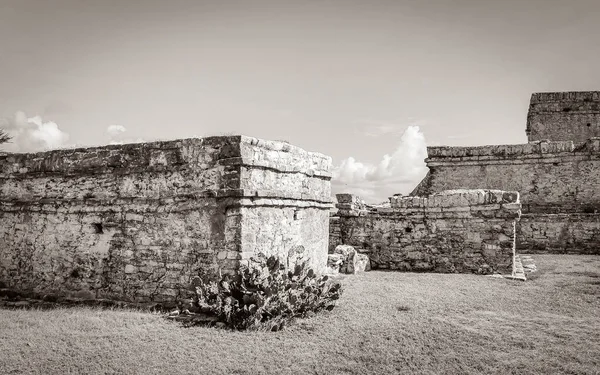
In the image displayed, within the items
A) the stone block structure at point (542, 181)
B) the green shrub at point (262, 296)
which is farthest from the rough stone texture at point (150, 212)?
the stone block structure at point (542, 181)

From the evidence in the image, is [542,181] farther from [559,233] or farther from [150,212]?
[150,212]

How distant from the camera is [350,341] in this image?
17.6ft

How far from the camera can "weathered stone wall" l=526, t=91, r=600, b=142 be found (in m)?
19.9

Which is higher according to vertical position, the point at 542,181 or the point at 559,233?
the point at 542,181

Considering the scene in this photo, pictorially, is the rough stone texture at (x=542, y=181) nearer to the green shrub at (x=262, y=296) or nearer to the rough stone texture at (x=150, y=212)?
the rough stone texture at (x=150, y=212)

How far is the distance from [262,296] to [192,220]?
1.94 metres

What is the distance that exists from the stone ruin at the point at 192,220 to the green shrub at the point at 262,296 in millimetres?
383

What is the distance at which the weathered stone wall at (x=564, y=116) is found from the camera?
65.3 feet

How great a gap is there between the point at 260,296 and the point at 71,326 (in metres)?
2.81

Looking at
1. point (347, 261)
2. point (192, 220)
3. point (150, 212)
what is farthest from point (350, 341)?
point (347, 261)

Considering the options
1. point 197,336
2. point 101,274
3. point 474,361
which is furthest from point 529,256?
point 101,274

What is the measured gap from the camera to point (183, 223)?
7.00 metres

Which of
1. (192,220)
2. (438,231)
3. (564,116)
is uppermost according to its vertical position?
(564,116)

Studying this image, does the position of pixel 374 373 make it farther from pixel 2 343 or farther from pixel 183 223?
pixel 2 343
